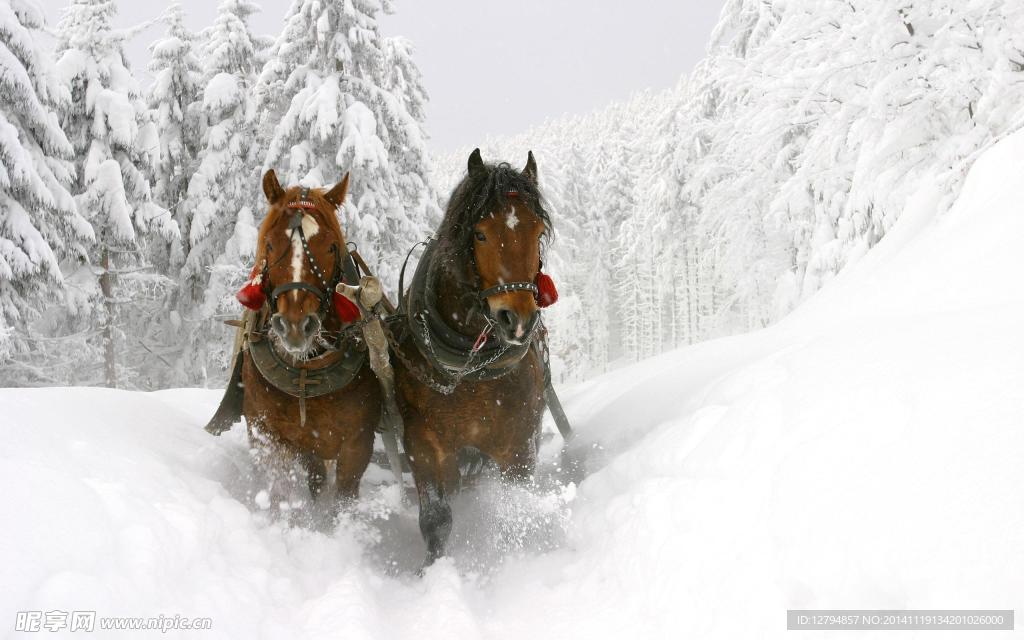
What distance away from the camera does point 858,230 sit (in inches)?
402

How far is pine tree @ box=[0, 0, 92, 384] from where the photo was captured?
9.52 m

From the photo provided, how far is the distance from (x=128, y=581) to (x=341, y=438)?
1720mm

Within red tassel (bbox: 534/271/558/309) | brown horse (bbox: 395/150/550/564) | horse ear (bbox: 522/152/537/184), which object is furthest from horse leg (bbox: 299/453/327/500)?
horse ear (bbox: 522/152/537/184)

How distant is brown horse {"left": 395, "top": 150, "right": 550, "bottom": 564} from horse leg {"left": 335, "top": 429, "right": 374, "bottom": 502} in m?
0.27

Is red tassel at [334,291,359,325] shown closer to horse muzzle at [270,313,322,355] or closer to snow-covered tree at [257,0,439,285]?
horse muzzle at [270,313,322,355]

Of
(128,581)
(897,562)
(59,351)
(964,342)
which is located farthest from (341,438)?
(59,351)

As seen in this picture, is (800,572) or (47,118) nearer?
(800,572)

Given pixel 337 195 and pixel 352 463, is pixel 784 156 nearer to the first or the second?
pixel 337 195

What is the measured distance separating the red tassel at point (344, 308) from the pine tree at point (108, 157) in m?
12.1

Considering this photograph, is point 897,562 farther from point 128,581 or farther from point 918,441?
point 128,581

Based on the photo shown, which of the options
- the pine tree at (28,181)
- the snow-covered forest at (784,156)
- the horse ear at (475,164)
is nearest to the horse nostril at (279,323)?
the horse ear at (475,164)

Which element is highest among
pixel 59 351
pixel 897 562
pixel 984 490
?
pixel 984 490

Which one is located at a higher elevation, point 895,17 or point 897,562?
point 895,17

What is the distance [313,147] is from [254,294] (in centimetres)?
1098
